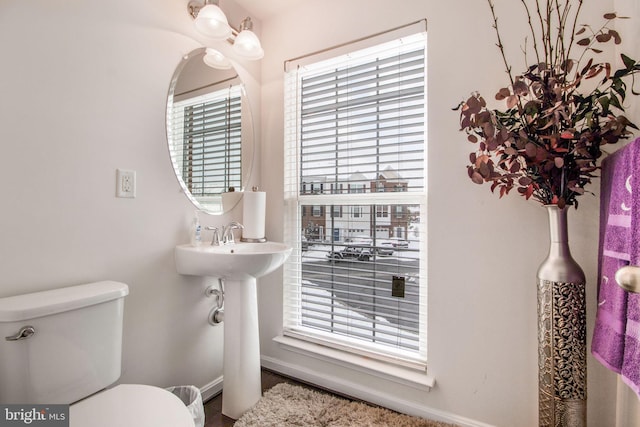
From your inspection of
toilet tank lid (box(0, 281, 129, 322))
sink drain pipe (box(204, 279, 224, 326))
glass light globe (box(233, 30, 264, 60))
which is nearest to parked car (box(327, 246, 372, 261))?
sink drain pipe (box(204, 279, 224, 326))

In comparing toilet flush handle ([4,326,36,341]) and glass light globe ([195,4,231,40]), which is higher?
glass light globe ([195,4,231,40])

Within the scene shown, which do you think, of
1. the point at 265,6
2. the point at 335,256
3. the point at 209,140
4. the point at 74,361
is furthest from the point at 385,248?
the point at 265,6

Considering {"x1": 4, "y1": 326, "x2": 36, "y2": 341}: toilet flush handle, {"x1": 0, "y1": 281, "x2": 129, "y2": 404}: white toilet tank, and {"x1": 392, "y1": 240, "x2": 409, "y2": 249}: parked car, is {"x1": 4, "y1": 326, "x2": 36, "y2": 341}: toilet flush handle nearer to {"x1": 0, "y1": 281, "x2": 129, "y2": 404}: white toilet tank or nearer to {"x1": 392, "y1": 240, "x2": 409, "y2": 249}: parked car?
{"x1": 0, "y1": 281, "x2": 129, "y2": 404}: white toilet tank

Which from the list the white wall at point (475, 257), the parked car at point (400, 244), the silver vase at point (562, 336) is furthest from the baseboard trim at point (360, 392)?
the parked car at point (400, 244)

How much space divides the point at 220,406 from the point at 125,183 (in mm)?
1261

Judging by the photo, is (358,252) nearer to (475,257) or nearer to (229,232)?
(475,257)

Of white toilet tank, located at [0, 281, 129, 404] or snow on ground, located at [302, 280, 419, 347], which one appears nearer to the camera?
white toilet tank, located at [0, 281, 129, 404]

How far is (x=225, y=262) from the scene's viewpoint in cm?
146

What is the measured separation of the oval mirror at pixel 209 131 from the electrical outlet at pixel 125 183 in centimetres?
23

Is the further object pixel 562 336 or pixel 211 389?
pixel 211 389

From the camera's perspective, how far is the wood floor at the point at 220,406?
1580 mm

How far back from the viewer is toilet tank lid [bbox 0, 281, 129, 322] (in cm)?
96

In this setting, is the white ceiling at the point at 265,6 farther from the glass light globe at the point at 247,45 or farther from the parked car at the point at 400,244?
the parked car at the point at 400,244

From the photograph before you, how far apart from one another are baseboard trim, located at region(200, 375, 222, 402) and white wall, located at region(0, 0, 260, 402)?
22 millimetres
